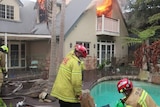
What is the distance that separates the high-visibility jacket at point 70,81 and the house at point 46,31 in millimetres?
10339

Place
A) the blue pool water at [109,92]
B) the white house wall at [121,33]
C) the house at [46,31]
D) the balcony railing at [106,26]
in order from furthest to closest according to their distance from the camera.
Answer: the white house wall at [121,33] < the balcony railing at [106,26] < the house at [46,31] < the blue pool water at [109,92]

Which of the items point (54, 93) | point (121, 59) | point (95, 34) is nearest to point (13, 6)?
point (95, 34)

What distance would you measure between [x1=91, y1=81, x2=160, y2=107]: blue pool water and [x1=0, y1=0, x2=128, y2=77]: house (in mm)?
3260

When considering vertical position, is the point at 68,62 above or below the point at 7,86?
above

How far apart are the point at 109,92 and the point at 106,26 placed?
758cm

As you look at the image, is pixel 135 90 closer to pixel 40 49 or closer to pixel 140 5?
pixel 40 49

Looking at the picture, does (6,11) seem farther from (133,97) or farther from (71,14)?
(133,97)

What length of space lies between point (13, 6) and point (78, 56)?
40.7ft

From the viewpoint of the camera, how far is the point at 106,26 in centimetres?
1802

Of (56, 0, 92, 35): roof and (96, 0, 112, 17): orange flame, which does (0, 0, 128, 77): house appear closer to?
(56, 0, 92, 35): roof

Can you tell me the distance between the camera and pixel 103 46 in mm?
19125

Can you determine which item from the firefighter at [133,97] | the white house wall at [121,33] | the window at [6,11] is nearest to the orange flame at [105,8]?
the white house wall at [121,33]

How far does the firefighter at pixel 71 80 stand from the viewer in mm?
3916

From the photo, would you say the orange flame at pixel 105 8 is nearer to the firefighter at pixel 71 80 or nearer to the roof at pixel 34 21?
→ the roof at pixel 34 21
